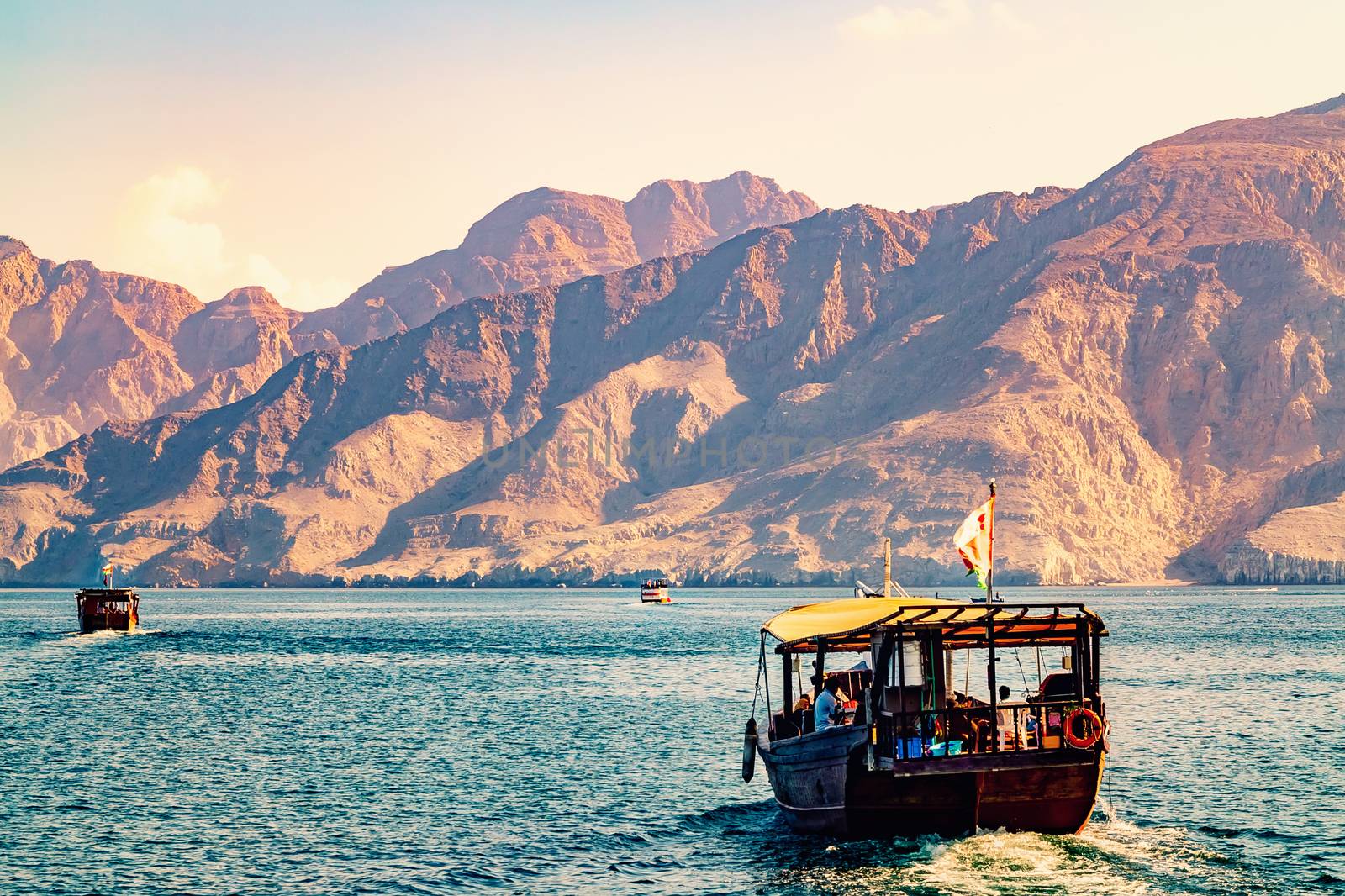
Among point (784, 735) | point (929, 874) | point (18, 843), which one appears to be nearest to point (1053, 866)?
point (929, 874)

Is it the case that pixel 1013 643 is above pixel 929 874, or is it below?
above

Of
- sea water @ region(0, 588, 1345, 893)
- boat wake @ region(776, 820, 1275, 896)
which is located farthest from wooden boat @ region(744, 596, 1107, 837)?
sea water @ region(0, 588, 1345, 893)

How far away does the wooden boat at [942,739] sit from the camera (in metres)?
35.8

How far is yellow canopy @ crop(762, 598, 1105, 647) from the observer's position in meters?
37.3

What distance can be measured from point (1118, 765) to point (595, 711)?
86.1 ft

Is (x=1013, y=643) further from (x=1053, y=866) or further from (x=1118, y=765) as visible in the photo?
(x=1118, y=765)

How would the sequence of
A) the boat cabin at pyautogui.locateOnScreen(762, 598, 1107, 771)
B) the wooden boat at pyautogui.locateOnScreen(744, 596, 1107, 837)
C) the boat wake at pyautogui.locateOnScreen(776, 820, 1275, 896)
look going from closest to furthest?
the boat wake at pyautogui.locateOnScreen(776, 820, 1275, 896), the wooden boat at pyautogui.locateOnScreen(744, 596, 1107, 837), the boat cabin at pyautogui.locateOnScreen(762, 598, 1107, 771)

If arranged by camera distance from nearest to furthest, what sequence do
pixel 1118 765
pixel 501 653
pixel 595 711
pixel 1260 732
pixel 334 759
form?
pixel 1118 765 < pixel 334 759 < pixel 1260 732 < pixel 595 711 < pixel 501 653

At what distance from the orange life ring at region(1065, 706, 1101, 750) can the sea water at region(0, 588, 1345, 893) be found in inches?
96.1

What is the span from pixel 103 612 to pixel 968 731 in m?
114

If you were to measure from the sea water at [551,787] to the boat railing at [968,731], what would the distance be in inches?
82.4

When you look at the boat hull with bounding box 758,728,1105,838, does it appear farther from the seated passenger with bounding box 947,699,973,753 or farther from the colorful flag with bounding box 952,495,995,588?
the colorful flag with bounding box 952,495,995,588

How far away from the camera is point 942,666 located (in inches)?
1535

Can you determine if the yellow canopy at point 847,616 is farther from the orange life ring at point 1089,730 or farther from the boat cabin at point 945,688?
the orange life ring at point 1089,730
